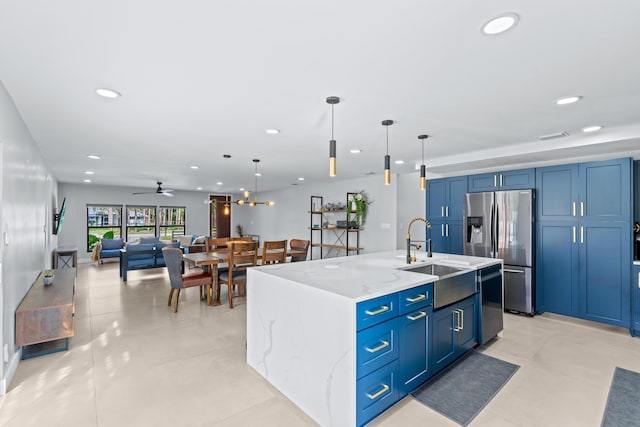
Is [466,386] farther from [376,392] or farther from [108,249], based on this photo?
[108,249]

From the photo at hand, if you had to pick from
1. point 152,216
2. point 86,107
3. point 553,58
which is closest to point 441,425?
point 553,58

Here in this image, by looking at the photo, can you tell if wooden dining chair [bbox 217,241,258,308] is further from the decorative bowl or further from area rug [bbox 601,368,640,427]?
area rug [bbox 601,368,640,427]

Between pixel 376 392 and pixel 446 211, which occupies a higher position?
pixel 446 211

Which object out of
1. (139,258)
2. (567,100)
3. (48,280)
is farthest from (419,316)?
(139,258)

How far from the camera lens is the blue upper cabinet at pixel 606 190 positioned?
3.64 m

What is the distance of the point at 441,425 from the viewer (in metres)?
2.02

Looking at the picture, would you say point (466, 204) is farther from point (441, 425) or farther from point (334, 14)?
point (334, 14)

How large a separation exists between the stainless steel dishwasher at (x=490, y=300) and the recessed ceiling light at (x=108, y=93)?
3.60 metres

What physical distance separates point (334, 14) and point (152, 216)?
35.2 feet

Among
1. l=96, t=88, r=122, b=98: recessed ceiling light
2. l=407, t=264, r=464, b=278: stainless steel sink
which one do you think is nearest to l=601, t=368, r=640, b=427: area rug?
l=407, t=264, r=464, b=278: stainless steel sink

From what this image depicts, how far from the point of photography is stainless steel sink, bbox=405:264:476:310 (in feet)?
8.20

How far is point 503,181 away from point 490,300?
6.87 feet

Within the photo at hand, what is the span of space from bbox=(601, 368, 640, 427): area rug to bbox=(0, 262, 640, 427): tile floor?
0.05 meters

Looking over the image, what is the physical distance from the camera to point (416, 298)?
225 centimetres
